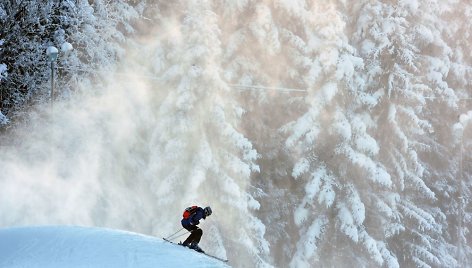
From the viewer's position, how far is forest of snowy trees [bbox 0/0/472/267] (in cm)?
1756

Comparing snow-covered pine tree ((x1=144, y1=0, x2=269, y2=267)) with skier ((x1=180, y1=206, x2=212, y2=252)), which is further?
snow-covered pine tree ((x1=144, y1=0, x2=269, y2=267))

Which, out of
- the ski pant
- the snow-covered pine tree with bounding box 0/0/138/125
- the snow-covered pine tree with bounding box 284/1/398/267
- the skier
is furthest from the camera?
the snow-covered pine tree with bounding box 284/1/398/267

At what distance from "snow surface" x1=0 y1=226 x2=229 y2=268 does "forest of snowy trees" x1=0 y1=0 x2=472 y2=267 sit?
1095 cm

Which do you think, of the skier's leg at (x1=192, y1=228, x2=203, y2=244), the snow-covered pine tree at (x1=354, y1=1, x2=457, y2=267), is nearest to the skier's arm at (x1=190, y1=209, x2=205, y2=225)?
the skier's leg at (x1=192, y1=228, x2=203, y2=244)

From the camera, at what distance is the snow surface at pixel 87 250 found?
15.1ft

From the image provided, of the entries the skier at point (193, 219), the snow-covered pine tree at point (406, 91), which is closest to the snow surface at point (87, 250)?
the skier at point (193, 219)

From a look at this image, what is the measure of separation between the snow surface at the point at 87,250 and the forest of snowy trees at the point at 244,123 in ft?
35.9

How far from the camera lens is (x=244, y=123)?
22750 mm

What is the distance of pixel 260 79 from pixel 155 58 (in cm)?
425

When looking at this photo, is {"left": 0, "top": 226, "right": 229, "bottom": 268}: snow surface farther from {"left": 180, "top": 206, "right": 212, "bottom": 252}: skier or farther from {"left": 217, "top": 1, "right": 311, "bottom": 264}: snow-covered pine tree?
{"left": 217, "top": 1, "right": 311, "bottom": 264}: snow-covered pine tree

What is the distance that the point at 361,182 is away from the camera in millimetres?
22281

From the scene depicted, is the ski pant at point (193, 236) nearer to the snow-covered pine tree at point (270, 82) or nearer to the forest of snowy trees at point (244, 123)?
the forest of snowy trees at point (244, 123)

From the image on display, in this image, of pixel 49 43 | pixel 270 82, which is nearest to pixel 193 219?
pixel 49 43

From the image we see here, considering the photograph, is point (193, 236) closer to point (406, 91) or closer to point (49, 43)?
point (49, 43)
